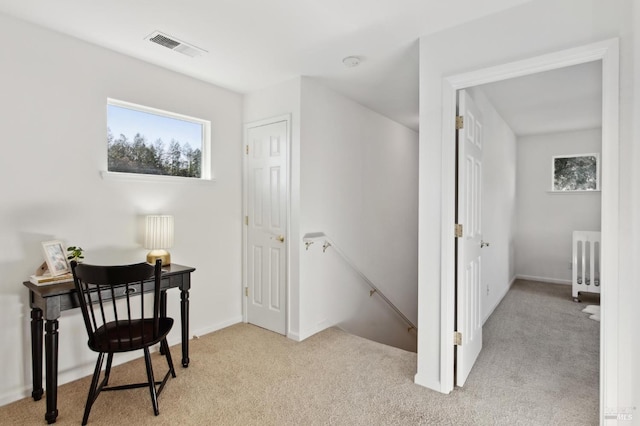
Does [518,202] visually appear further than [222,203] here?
Yes

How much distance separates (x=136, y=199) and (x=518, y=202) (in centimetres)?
583

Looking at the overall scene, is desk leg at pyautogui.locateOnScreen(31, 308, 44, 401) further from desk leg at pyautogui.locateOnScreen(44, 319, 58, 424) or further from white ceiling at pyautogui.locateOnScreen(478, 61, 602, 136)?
white ceiling at pyautogui.locateOnScreen(478, 61, 602, 136)

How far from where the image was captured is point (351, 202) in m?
4.02

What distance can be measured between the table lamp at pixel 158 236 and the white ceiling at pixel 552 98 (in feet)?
10.8

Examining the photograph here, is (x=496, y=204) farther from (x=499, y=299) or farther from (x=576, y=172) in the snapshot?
(x=576, y=172)

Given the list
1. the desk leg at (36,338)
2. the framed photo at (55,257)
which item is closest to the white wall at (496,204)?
the framed photo at (55,257)

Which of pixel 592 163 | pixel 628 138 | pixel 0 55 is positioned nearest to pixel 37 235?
pixel 0 55

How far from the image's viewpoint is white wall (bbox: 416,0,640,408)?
68.4 inches

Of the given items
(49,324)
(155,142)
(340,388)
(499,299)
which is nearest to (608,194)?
(340,388)

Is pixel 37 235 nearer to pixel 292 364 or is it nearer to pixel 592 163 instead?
pixel 292 364

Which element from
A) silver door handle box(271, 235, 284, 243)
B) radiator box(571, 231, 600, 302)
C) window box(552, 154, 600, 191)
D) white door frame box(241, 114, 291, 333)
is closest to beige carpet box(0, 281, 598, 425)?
white door frame box(241, 114, 291, 333)

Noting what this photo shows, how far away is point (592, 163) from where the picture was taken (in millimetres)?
5410

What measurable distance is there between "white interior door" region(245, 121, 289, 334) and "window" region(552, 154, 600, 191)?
4.81 meters

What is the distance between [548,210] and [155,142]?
19.4 ft
